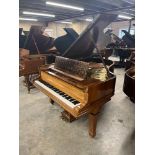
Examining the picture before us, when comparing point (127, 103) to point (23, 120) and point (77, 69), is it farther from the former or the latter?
point (23, 120)

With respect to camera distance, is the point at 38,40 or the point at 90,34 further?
the point at 38,40

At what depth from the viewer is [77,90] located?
6.97 feet

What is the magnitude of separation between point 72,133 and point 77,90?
2.87 ft

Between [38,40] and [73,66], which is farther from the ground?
[38,40]

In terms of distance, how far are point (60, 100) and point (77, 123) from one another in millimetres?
822

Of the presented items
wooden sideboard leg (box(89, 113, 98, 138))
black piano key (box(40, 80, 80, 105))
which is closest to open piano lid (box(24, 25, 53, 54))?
black piano key (box(40, 80, 80, 105))

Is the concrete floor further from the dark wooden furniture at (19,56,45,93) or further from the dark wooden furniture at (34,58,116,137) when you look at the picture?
the dark wooden furniture at (19,56,45,93)

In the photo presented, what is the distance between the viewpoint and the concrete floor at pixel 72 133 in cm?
220

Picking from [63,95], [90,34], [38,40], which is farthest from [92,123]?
[38,40]

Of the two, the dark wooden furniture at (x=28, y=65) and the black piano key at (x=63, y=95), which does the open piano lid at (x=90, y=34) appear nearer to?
the black piano key at (x=63, y=95)

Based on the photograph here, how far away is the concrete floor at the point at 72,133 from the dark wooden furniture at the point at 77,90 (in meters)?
0.20

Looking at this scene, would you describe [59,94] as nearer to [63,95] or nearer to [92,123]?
[63,95]
